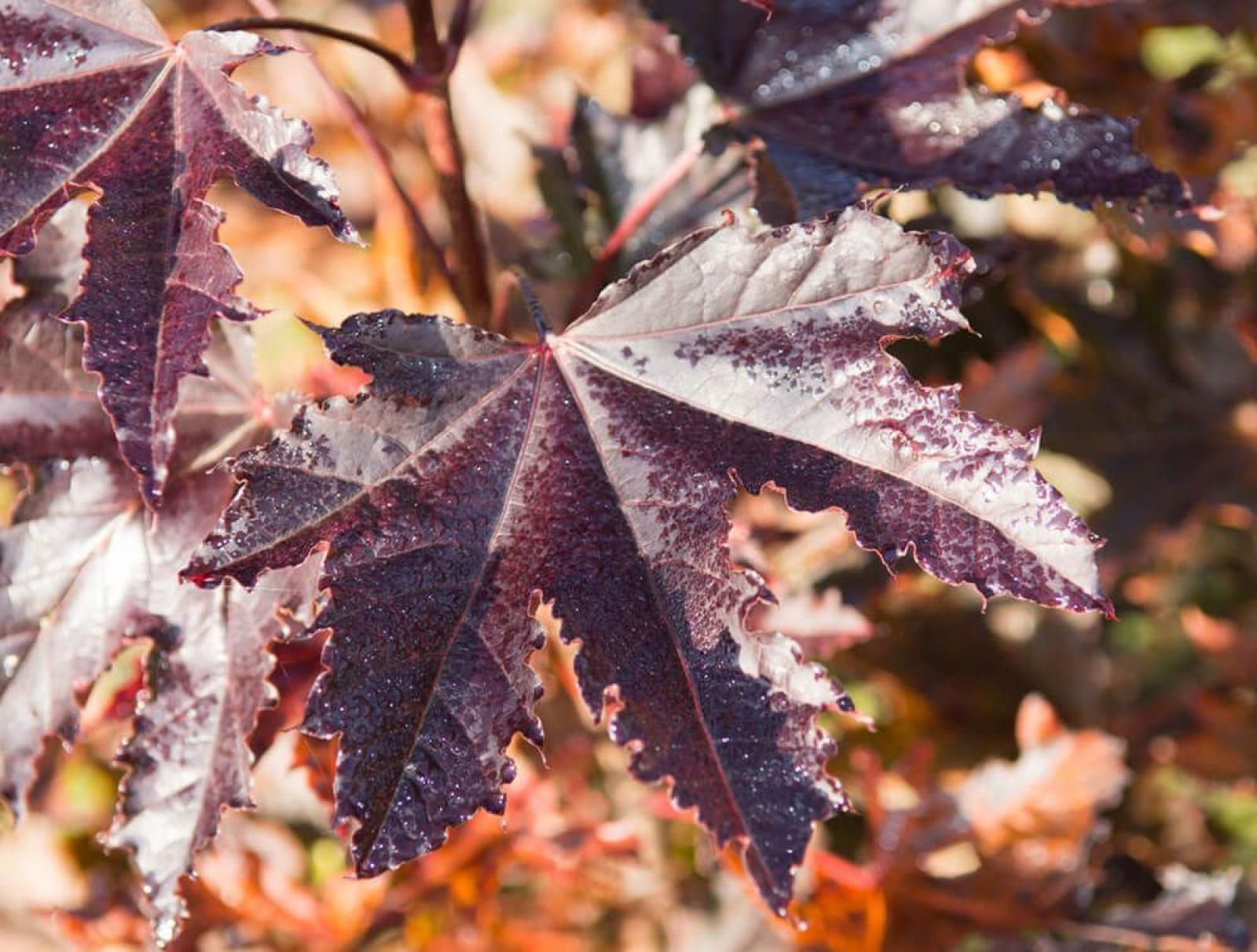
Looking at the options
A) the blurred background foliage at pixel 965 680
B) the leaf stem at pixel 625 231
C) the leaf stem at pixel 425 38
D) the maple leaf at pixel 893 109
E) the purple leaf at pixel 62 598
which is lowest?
the blurred background foliage at pixel 965 680

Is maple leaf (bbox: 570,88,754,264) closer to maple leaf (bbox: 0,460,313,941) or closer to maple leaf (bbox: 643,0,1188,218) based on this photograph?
maple leaf (bbox: 643,0,1188,218)

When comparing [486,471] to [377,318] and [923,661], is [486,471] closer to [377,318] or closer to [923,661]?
[377,318]

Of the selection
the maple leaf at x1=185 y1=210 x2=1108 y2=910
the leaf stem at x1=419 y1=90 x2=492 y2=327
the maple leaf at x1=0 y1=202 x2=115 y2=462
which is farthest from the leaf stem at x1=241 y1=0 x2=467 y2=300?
the maple leaf at x1=185 y1=210 x2=1108 y2=910

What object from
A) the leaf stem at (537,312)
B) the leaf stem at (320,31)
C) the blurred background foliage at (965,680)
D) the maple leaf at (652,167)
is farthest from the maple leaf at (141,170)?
the maple leaf at (652,167)

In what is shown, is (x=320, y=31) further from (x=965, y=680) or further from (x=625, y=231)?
(x=965, y=680)

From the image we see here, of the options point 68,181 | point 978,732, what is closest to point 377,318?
point 68,181

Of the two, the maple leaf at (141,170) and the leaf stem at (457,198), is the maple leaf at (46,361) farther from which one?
the leaf stem at (457,198)
